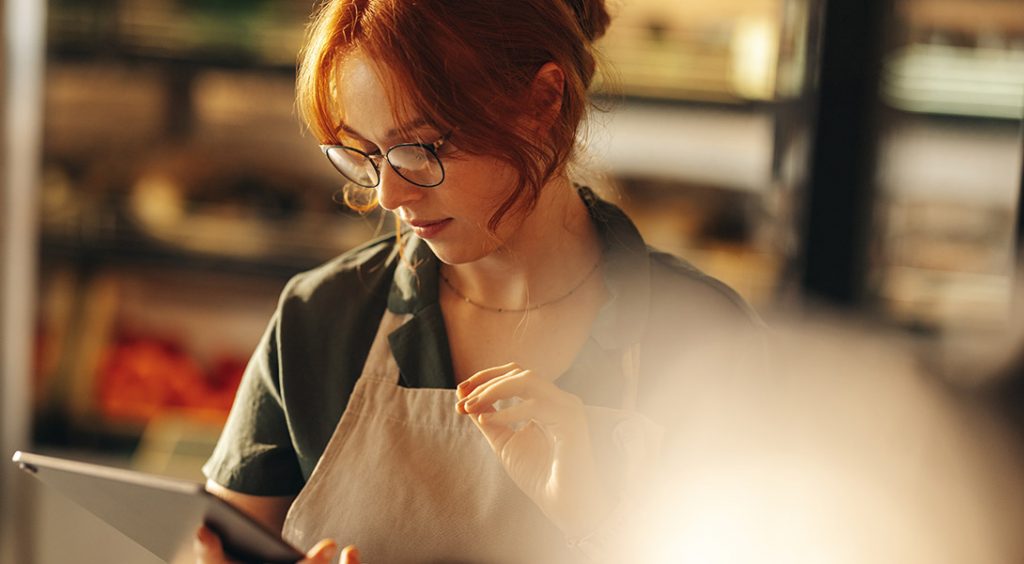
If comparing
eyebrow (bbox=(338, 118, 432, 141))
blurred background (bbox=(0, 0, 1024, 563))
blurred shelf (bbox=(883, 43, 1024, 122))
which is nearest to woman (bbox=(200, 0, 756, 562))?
eyebrow (bbox=(338, 118, 432, 141))

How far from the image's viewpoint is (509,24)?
1032 mm

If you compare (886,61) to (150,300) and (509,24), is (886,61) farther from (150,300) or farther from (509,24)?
(150,300)

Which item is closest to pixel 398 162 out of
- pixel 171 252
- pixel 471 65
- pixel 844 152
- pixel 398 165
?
pixel 398 165

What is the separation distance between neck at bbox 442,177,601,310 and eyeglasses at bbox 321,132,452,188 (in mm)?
173

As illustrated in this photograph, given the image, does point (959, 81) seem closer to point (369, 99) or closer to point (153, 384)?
point (369, 99)

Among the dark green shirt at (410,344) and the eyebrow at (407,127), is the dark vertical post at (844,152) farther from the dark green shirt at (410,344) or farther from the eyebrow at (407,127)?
the eyebrow at (407,127)

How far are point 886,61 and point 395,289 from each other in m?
1.52

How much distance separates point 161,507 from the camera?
96 centimetres

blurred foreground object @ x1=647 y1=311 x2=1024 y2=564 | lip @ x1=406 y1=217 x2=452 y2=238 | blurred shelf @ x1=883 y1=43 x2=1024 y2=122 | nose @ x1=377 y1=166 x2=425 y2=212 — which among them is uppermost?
blurred shelf @ x1=883 y1=43 x2=1024 y2=122

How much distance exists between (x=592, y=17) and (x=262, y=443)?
2.01ft

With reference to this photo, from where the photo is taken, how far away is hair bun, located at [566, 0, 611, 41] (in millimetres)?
1125

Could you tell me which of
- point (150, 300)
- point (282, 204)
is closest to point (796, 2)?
point (282, 204)

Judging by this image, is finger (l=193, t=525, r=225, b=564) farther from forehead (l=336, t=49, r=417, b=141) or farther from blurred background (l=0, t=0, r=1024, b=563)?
blurred background (l=0, t=0, r=1024, b=563)

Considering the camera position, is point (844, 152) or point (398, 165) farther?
point (844, 152)
